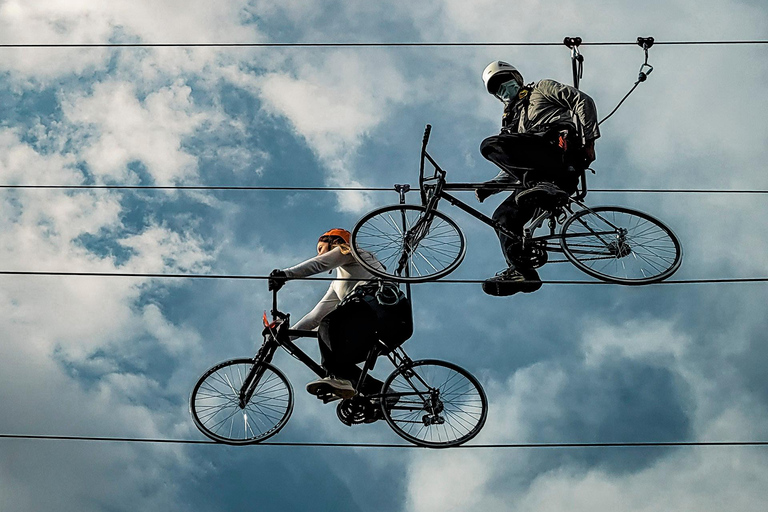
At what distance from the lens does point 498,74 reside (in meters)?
13.5

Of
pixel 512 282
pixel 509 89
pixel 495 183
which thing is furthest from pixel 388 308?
pixel 509 89

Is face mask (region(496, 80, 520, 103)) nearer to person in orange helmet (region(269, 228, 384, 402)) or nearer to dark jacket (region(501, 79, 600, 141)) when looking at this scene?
dark jacket (region(501, 79, 600, 141))

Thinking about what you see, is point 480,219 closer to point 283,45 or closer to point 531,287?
point 531,287

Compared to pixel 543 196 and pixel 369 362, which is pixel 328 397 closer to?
pixel 369 362

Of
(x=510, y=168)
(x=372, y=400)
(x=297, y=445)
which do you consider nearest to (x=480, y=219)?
(x=510, y=168)

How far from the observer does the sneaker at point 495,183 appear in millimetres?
12438

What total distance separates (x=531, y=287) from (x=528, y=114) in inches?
83.2

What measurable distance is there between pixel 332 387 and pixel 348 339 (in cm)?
55

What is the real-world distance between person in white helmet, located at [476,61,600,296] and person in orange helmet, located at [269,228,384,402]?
1.57 metres

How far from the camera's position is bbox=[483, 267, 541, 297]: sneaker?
12.4 m

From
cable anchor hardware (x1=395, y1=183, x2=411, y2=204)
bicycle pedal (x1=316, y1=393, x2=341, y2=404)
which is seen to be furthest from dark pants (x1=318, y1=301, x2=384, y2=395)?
cable anchor hardware (x1=395, y1=183, x2=411, y2=204)

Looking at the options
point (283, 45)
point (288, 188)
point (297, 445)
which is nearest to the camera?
point (297, 445)

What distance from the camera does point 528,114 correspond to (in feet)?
42.4

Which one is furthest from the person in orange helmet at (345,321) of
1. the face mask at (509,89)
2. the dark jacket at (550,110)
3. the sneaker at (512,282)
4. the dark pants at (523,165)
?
the face mask at (509,89)
